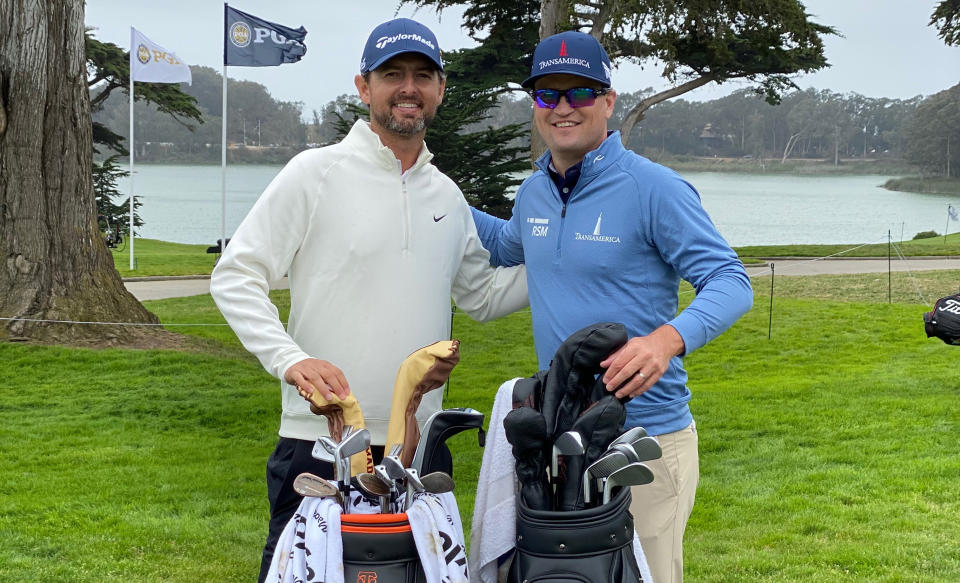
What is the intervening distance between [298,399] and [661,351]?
1092 millimetres

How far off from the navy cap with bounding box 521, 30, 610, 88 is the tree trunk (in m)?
9.13

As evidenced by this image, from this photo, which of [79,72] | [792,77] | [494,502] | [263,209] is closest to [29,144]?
[79,72]

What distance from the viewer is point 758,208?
261 feet

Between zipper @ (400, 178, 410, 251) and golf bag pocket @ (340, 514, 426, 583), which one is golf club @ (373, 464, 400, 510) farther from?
zipper @ (400, 178, 410, 251)

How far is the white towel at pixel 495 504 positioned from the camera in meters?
2.29

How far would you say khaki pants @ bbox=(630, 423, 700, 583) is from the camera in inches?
101

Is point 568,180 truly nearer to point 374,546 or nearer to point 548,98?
point 548,98

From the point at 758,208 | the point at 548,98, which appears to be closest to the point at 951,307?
the point at 548,98

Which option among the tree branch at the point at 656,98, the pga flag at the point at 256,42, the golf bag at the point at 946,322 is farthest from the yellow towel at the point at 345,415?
the tree branch at the point at 656,98

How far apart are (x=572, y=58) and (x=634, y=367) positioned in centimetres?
92

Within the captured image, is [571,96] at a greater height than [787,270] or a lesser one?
greater

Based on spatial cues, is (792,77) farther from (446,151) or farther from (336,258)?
(336,258)

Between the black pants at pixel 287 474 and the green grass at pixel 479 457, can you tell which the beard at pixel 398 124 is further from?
the green grass at pixel 479 457

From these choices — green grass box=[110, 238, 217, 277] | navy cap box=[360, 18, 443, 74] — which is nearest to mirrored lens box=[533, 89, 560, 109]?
navy cap box=[360, 18, 443, 74]
